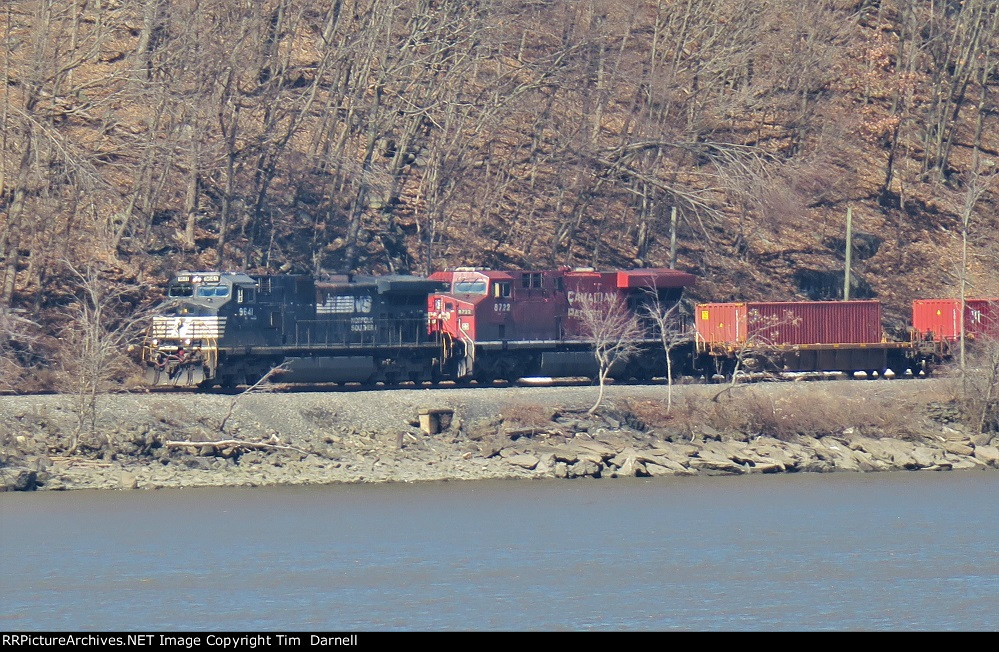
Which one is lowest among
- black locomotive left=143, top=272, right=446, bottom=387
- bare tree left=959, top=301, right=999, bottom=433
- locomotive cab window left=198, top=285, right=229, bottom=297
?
bare tree left=959, top=301, right=999, bottom=433

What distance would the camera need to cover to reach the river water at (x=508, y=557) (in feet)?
61.0

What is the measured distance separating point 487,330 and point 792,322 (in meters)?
8.94

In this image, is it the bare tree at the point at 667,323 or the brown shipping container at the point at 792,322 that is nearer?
the bare tree at the point at 667,323

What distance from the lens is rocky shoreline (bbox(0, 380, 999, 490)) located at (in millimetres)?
28859

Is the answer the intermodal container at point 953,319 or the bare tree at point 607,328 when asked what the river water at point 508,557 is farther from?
the intermodal container at point 953,319

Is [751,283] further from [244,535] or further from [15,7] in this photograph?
[244,535]

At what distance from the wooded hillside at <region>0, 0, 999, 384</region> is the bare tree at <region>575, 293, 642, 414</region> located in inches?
386

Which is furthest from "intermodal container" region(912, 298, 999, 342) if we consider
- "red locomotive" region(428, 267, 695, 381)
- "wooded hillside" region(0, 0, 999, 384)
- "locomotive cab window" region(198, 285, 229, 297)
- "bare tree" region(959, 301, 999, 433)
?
"locomotive cab window" region(198, 285, 229, 297)

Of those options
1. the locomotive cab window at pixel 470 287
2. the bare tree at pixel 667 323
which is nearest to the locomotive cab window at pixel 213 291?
the locomotive cab window at pixel 470 287

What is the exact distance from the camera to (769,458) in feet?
105

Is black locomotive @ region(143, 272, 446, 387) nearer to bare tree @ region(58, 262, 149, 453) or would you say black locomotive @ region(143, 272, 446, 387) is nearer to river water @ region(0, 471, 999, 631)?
bare tree @ region(58, 262, 149, 453)

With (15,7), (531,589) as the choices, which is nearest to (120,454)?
(531,589)

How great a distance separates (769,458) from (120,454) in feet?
46.9

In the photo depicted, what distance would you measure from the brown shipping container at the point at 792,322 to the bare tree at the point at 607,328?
2.68 m
